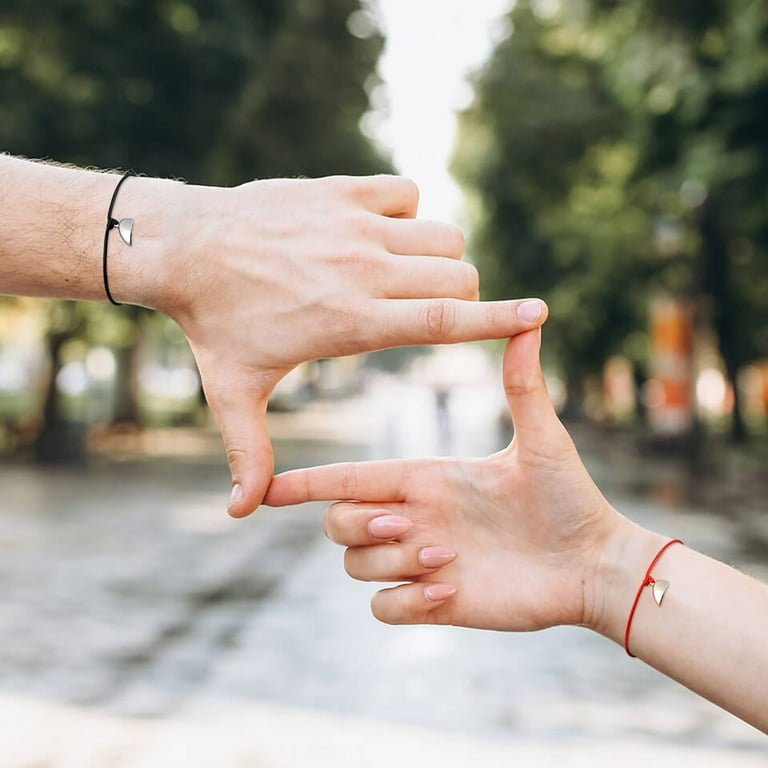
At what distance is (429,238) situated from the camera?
5.82 feet

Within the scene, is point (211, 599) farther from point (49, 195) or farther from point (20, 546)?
point (49, 195)

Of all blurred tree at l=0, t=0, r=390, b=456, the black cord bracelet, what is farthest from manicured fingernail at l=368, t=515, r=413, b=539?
blurred tree at l=0, t=0, r=390, b=456

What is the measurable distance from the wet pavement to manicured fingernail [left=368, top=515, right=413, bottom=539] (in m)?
3.16

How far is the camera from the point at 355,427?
37469mm

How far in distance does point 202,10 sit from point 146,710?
12.4 metres

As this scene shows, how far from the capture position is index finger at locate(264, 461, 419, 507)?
1910 mm

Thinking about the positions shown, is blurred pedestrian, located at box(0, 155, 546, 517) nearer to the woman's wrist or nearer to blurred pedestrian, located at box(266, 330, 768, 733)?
blurred pedestrian, located at box(266, 330, 768, 733)

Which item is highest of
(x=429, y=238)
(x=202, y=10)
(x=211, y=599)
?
Answer: (x=202, y=10)

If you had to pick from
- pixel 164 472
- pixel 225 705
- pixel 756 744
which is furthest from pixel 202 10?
pixel 756 744

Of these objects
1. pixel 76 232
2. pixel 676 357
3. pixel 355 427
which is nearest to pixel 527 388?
pixel 76 232

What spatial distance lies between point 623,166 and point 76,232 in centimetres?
2141

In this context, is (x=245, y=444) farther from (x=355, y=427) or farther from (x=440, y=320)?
(x=355, y=427)

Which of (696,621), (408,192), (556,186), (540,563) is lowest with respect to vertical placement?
(696,621)

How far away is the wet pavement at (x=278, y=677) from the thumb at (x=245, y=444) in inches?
132
